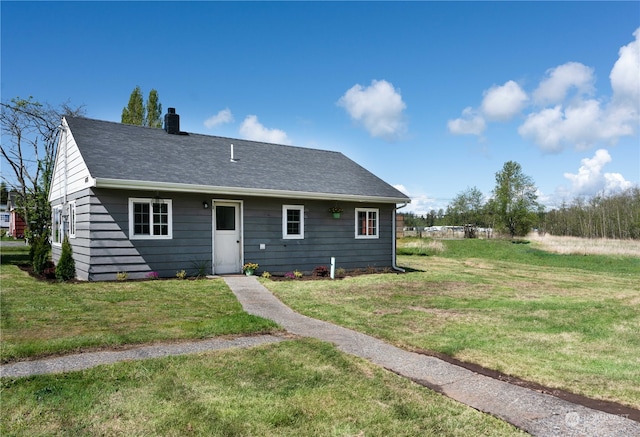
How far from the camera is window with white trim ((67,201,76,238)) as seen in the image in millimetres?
11509

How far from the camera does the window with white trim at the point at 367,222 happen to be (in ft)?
45.9

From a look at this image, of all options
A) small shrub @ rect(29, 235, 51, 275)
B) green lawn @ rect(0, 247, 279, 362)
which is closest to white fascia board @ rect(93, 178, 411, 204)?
green lawn @ rect(0, 247, 279, 362)

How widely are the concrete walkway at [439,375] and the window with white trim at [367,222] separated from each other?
769cm

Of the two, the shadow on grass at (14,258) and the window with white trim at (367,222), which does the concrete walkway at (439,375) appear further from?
the shadow on grass at (14,258)

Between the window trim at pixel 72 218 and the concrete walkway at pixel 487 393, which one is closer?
the concrete walkway at pixel 487 393

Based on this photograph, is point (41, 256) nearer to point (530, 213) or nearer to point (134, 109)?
point (134, 109)

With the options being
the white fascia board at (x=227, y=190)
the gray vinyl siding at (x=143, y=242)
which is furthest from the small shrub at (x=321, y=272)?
the gray vinyl siding at (x=143, y=242)

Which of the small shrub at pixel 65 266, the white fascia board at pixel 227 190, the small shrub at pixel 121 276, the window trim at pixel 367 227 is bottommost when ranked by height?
the small shrub at pixel 121 276

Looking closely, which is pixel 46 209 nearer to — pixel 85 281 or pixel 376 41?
pixel 85 281

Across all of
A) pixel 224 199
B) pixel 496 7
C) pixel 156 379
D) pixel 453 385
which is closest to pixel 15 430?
pixel 156 379

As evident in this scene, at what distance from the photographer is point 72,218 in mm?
11906

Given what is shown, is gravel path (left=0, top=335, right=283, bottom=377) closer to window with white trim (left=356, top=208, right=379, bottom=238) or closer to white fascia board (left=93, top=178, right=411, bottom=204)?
white fascia board (left=93, top=178, right=411, bottom=204)

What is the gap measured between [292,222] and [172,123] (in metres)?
5.26

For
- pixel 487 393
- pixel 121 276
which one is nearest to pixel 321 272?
pixel 121 276
